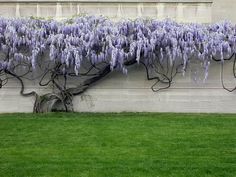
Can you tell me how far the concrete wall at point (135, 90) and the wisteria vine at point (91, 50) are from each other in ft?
0.74

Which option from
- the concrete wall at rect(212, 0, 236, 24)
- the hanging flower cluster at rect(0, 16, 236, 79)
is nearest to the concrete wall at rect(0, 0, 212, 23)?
the hanging flower cluster at rect(0, 16, 236, 79)

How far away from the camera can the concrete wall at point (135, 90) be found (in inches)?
630

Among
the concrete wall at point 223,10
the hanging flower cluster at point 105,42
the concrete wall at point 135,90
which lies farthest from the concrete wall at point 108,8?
the concrete wall at point 223,10

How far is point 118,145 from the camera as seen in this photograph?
10812 millimetres

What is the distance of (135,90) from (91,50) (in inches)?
64.9

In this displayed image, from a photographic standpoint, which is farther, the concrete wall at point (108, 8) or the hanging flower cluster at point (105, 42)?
the concrete wall at point (108, 8)

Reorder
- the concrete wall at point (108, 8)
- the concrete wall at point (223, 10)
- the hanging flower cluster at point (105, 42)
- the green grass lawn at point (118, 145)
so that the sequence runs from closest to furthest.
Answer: the green grass lawn at point (118, 145) → the hanging flower cluster at point (105, 42) → the concrete wall at point (108, 8) → the concrete wall at point (223, 10)

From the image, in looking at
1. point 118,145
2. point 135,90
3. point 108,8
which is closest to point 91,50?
point 108,8

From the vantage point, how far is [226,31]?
16.3m

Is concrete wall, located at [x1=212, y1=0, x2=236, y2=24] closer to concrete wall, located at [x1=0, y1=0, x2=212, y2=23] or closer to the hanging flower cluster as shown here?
concrete wall, located at [x1=0, y1=0, x2=212, y2=23]

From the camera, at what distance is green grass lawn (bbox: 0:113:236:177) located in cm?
871

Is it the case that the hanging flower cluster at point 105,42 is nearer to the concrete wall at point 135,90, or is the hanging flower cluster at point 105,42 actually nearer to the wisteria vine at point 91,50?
the wisteria vine at point 91,50

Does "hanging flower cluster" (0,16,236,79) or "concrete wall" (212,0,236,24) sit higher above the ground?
"concrete wall" (212,0,236,24)

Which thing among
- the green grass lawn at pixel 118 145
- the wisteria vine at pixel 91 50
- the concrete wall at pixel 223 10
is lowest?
the green grass lawn at pixel 118 145
